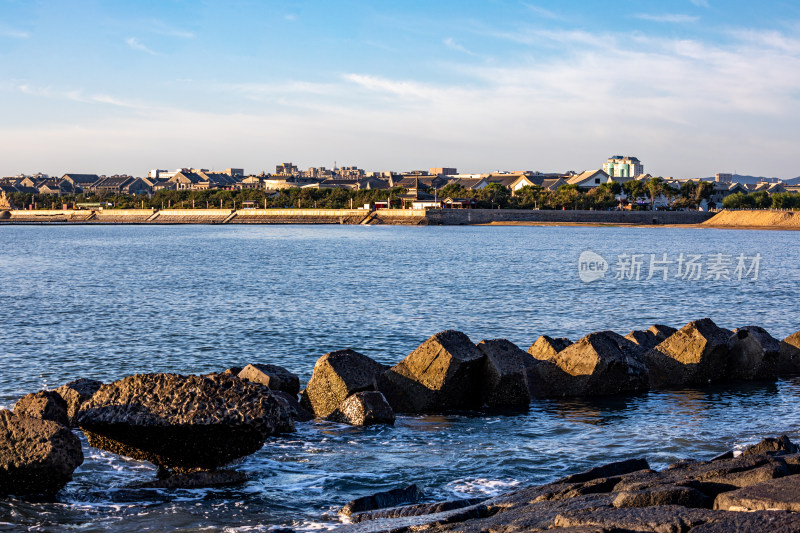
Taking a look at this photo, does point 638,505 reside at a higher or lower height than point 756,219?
lower

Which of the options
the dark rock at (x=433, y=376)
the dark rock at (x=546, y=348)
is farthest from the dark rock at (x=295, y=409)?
the dark rock at (x=546, y=348)

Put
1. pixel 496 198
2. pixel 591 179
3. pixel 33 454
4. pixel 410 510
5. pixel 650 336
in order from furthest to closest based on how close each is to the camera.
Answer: pixel 591 179, pixel 496 198, pixel 650 336, pixel 33 454, pixel 410 510

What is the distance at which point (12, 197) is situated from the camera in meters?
193

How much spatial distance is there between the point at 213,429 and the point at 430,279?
33860 mm

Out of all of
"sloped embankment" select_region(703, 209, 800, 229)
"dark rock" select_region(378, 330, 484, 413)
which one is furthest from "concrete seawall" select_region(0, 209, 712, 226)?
"dark rock" select_region(378, 330, 484, 413)

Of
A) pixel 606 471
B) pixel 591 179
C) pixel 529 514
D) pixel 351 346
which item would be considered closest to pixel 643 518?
pixel 529 514

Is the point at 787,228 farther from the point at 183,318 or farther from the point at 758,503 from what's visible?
the point at 758,503

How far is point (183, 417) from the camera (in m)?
9.22

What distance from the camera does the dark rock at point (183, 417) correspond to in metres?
9.27

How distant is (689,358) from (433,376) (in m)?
5.63

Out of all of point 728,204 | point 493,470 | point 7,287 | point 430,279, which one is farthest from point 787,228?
point 493,470

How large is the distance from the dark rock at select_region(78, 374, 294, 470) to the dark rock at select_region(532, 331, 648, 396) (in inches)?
264

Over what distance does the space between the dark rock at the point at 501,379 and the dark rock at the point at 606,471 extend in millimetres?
4425

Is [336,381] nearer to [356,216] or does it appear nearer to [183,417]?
[183,417]
